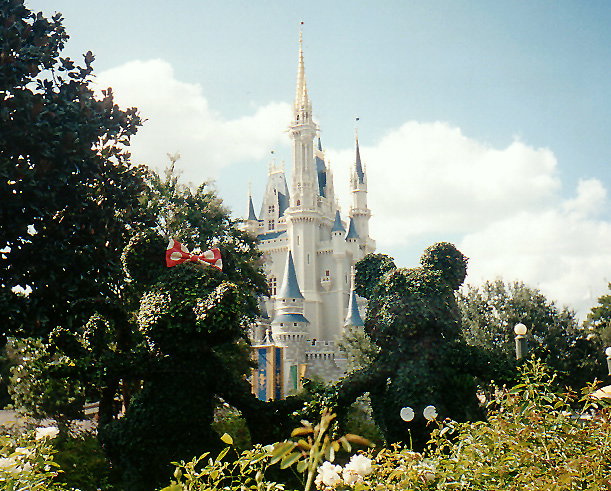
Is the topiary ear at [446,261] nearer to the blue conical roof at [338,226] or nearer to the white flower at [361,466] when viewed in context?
the white flower at [361,466]

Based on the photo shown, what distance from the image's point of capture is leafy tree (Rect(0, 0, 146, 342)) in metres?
7.87

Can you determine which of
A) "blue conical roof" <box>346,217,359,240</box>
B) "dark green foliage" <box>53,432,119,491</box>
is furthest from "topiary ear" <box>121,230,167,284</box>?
"blue conical roof" <box>346,217,359,240</box>

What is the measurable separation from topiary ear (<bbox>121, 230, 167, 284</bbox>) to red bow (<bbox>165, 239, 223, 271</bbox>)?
0.17 meters

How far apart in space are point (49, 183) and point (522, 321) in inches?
768

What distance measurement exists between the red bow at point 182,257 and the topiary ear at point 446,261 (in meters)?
3.03

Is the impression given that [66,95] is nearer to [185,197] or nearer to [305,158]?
[185,197]

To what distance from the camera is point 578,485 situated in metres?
3.60

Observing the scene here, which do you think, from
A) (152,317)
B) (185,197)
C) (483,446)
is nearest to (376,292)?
(152,317)

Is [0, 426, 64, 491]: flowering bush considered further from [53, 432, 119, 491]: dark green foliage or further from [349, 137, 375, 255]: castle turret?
[349, 137, 375, 255]: castle turret

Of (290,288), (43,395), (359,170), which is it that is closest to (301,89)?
(359,170)

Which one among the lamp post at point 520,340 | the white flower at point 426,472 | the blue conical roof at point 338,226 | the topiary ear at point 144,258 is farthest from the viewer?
the blue conical roof at point 338,226

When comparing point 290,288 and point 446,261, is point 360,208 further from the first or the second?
point 446,261

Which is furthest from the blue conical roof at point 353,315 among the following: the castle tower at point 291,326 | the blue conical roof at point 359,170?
the blue conical roof at point 359,170

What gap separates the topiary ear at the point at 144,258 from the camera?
28.1 ft
